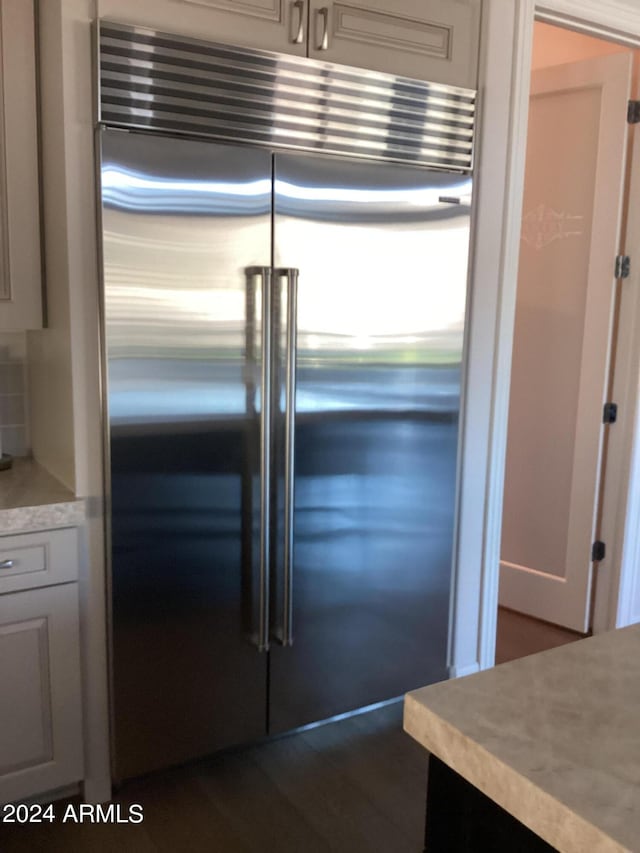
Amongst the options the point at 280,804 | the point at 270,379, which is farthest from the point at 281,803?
the point at 270,379

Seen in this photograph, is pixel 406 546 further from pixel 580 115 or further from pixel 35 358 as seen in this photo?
pixel 580 115

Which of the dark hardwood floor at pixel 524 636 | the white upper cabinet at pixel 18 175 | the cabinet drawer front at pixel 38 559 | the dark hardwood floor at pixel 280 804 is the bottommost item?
the dark hardwood floor at pixel 280 804

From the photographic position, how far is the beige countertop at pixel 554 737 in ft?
2.50

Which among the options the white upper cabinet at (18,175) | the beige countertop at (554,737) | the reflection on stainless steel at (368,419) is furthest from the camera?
the reflection on stainless steel at (368,419)

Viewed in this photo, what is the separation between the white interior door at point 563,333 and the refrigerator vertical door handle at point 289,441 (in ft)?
5.05

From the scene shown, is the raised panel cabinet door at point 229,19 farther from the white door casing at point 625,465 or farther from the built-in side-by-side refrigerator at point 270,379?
the white door casing at point 625,465

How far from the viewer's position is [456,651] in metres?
2.73

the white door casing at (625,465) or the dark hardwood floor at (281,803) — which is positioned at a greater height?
the white door casing at (625,465)

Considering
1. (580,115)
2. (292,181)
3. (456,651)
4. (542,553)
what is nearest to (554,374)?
(542,553)

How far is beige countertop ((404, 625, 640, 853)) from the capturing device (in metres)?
0.76

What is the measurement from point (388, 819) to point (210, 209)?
1717 millimetres

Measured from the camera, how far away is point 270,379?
2.16m

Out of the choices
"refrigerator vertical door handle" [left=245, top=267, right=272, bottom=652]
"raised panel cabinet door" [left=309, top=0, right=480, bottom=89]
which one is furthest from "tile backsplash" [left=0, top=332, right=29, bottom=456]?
"raised panel cabinet door" [left=309, top=0, right=480, bottom=89]

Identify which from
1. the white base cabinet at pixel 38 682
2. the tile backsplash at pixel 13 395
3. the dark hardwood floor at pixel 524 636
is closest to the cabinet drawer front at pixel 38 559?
the white base cabinet at pixel 38 682
